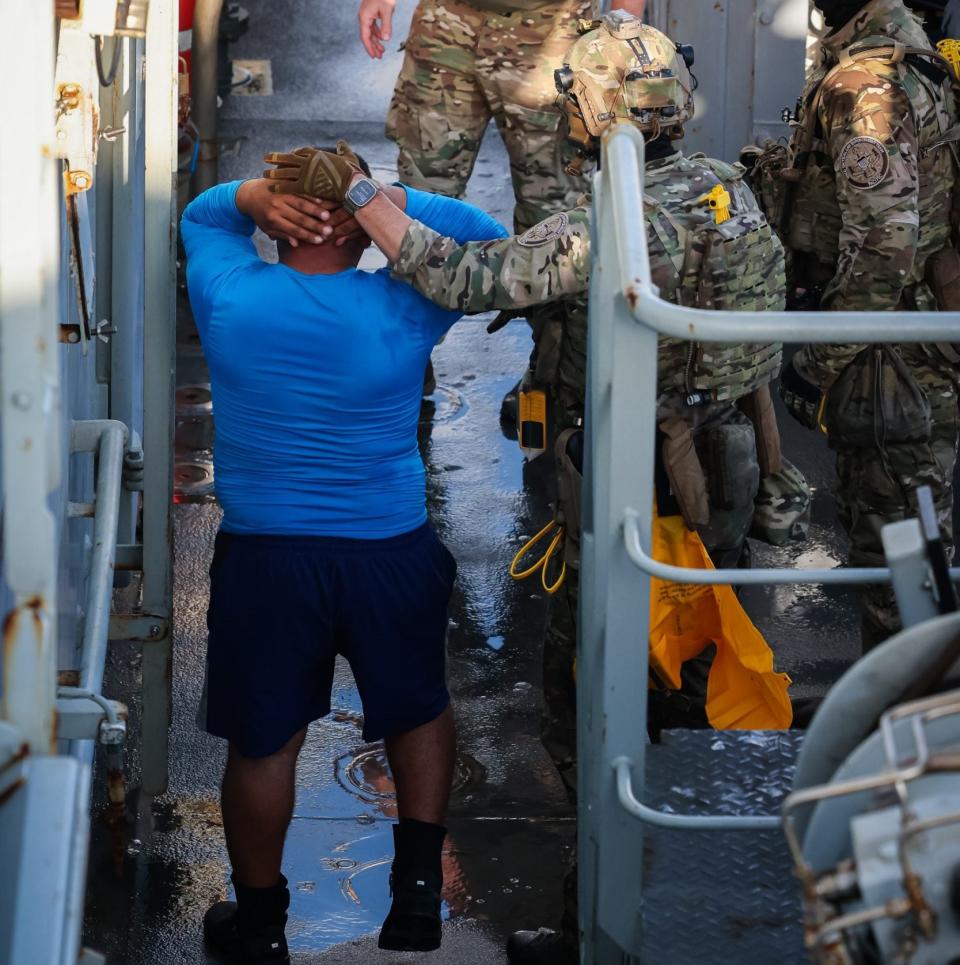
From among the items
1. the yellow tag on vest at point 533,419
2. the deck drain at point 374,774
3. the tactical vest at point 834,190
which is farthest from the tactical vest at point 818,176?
the deck drain at point 374,774

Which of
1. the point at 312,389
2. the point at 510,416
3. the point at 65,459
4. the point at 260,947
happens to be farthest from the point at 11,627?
the point at 510,416

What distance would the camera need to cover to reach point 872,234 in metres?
4.00

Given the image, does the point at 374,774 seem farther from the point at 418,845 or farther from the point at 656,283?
the point at 656,283

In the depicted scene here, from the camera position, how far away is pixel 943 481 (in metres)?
4.33

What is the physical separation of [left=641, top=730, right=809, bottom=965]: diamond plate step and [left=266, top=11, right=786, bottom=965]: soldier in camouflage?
797mm

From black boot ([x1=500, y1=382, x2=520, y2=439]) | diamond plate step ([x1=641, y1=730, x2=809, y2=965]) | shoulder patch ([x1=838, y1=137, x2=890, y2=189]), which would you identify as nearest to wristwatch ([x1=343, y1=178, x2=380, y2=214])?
diamond plate step ([x1=641, y1=730, x2=809, y2=965])

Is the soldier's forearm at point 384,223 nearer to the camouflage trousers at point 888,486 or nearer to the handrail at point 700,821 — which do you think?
the handrail at point 700,821

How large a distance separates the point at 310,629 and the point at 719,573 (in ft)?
3.62

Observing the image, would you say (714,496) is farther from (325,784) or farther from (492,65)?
(492,65)

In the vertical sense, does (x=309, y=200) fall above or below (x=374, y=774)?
above

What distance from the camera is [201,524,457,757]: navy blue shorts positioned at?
318 cm

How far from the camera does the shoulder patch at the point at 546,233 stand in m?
3.22

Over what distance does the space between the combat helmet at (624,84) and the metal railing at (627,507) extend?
0.66 m

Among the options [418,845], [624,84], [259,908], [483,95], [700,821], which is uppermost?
[483,95]
